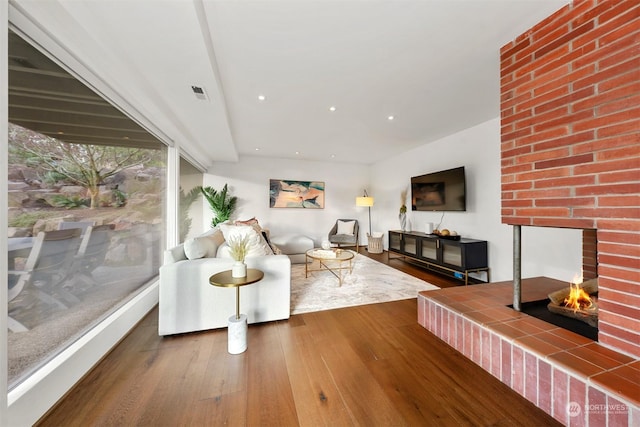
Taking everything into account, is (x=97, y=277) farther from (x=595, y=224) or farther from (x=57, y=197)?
(x=595, y=224)

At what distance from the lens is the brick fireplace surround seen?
111cm

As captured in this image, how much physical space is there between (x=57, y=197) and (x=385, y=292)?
307 cm

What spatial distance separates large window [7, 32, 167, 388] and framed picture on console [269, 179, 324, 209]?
11.8 ft

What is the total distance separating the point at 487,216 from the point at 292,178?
13.9ft

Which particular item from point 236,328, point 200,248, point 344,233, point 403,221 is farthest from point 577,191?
point 344,233

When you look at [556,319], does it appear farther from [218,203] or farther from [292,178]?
[218,203]

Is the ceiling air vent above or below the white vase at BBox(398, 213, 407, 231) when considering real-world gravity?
above

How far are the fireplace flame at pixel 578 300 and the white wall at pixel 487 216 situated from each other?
96 cm

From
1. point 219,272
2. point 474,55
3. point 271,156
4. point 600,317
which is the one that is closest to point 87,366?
point 219,272

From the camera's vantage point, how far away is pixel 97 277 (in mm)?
1794

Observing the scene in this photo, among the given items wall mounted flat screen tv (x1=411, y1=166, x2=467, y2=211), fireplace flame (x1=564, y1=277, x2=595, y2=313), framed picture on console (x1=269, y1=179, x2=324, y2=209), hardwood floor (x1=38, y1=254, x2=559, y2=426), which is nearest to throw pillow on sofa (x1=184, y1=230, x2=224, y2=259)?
hardwood floor (x1=38, y1=254, x2=559, y2=426)

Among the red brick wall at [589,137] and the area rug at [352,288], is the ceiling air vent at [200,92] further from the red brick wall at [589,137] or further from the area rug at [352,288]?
the red brick wall at [589,137]

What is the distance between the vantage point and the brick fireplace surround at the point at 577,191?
1.11m

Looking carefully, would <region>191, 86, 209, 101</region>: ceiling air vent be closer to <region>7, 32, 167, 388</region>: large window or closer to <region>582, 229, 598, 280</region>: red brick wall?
<region>7, 32, 167, 388</region>: large window
